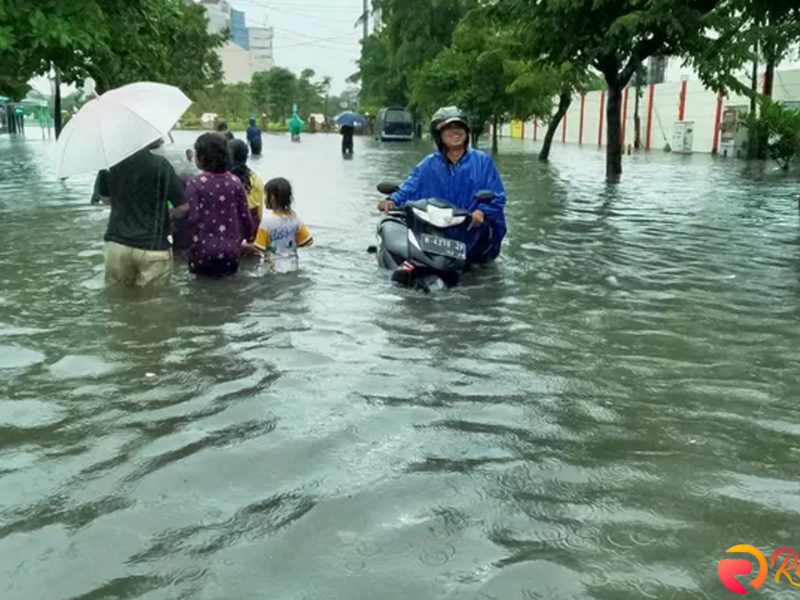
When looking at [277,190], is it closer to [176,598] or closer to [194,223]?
[194,223]

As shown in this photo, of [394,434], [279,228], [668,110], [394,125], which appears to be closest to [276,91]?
[394,125]

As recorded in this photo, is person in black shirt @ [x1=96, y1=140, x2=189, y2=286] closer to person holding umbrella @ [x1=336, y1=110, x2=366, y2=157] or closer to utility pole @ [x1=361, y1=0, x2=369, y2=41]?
person holding umbrella @ [x1=336, y1=110, x2=366, y2=157]

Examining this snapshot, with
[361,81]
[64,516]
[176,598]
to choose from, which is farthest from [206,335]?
[361,81]

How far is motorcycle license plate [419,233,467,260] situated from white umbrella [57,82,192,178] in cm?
222

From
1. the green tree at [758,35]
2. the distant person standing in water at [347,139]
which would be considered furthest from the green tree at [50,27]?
the distant person standing in water at [347,139]

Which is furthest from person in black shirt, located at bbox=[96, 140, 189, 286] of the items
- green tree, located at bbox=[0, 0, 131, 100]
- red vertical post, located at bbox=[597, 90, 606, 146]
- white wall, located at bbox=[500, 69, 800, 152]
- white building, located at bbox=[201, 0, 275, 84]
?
white building, located at bbox=[201, 0, 275, 84]

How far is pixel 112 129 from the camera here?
6.52 m

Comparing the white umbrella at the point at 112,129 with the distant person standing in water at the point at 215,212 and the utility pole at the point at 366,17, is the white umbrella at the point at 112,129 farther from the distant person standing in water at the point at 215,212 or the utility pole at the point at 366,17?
the utility pole at the point at 366,17

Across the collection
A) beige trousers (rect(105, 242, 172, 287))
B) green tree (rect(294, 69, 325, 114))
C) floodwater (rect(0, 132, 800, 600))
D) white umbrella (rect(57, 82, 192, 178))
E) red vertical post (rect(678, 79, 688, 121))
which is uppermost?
green tree (rect(294, 69, 325, 114))

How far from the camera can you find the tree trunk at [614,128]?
19917 mm

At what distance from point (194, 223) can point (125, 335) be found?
5.58ft

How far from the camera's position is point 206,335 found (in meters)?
6.04

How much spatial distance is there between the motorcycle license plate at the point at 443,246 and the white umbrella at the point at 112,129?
2.22 metres

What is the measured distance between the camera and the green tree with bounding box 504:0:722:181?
15.6 metres
